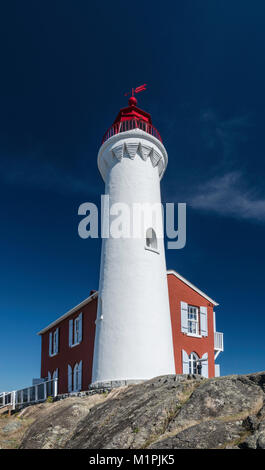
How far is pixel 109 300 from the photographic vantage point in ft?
56.1

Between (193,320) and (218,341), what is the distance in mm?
2314

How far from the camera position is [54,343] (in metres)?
28.2

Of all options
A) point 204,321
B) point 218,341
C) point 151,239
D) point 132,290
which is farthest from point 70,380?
point 151,239

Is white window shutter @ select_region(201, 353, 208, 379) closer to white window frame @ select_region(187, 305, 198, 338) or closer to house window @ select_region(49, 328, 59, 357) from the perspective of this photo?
white window frame @ select_region(187, 305, 198, 338)

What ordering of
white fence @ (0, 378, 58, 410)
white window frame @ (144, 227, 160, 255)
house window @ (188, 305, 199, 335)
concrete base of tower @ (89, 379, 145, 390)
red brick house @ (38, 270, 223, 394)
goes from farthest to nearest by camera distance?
house window @ (188, 305, 199, 335) → red brick house @ (38, 270, 223, 394) → white fence @ (0, 378, 58, 410) → white window frame @ (144, 227, 160, 255) → concrete base of tower @ (89, 379, 145, 390)

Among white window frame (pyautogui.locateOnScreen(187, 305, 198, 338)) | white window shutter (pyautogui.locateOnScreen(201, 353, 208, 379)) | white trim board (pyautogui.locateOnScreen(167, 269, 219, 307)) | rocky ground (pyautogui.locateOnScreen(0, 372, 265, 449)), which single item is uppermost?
white trim board (pyautogui.locateOnScreen(167, 269, 219, 307))

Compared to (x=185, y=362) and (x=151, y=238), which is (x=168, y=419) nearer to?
(x=151, y=238)

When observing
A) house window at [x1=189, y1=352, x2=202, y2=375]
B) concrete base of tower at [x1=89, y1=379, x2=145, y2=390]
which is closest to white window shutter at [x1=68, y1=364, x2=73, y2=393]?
house window at [x1=189, y1=352, x2=202, y2=375]

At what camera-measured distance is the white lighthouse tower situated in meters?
16.1

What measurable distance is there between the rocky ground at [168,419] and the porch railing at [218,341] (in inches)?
412

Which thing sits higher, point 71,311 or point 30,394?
point 71,311

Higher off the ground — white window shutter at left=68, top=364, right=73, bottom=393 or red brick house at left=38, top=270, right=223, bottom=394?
red brick house at left=38, top=270, right=223, bottom=394
